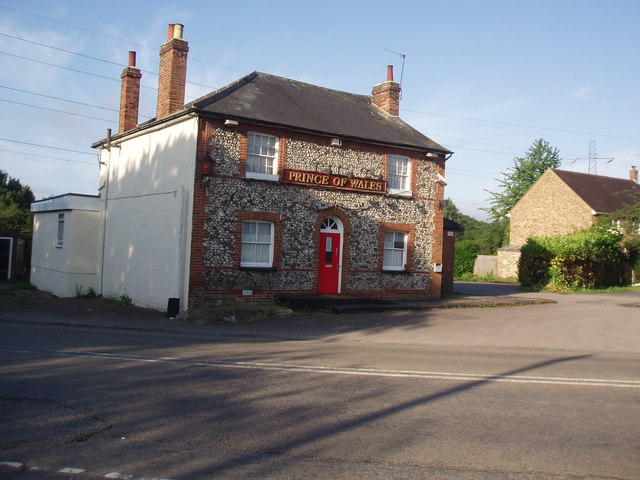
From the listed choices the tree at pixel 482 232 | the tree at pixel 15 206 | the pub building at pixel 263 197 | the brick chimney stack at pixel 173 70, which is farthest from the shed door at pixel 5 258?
the tree at pixel 482 232

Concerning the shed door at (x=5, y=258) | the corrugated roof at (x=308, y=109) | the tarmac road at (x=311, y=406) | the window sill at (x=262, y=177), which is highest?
the corrugated roof at (x=308, y=109)

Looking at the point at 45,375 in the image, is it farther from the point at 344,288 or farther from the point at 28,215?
the point at 28,215

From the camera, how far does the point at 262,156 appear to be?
19.3 metres

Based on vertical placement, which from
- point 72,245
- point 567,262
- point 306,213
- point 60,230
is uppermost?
point 306,213

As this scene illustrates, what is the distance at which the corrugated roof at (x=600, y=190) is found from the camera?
134ft

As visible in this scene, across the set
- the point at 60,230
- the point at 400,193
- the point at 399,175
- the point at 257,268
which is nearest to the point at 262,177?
the point at 257,268

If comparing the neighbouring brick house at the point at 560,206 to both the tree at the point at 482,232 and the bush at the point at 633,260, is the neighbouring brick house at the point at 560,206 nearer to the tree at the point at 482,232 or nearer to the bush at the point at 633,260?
the bush at the point at 633,260

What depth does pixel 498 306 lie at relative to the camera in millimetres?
21719

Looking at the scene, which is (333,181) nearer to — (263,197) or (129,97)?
(263,197)

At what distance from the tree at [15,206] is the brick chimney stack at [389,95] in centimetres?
2314

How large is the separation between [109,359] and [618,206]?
1587 inches

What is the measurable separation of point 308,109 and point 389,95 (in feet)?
15.5

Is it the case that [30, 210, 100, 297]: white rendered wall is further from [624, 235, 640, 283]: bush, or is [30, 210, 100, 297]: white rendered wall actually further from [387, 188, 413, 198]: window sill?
[624, 235, 640, 283]: bush

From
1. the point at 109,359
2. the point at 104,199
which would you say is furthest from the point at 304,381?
the point at 104,199
